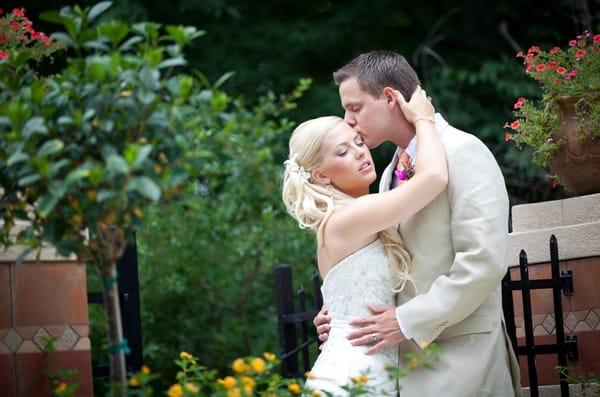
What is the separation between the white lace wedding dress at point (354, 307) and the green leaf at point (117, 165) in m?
1.50

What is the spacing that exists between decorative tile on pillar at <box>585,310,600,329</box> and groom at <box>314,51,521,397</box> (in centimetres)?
77

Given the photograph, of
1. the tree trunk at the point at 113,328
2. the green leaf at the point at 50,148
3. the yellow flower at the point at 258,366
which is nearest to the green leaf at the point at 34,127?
the green leaf at the point at 50,148

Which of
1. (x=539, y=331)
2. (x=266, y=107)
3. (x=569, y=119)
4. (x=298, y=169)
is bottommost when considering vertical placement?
(x=539, y=331)

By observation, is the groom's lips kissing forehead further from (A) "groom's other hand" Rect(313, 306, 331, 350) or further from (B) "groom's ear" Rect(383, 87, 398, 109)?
(A) "groom's other hand" Rect(313, 306, 331, 350)

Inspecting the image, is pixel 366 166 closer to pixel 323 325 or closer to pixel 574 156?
pixel 323 325

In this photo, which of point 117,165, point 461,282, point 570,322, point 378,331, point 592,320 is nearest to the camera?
point 117,165

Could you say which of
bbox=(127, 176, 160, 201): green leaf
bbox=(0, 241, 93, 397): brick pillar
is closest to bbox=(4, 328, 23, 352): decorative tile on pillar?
bbox=(0, 241, 93, 397): brick pillar

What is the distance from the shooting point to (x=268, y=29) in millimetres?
11531

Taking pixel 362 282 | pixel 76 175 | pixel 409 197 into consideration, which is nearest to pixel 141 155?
pixel 76 175

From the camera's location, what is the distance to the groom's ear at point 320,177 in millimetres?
4086

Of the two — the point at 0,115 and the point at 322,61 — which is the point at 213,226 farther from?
the point at 0,115

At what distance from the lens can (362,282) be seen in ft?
12.6

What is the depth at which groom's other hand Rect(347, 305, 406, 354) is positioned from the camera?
3732 millimetres

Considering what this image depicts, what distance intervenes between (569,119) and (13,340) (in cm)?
266
